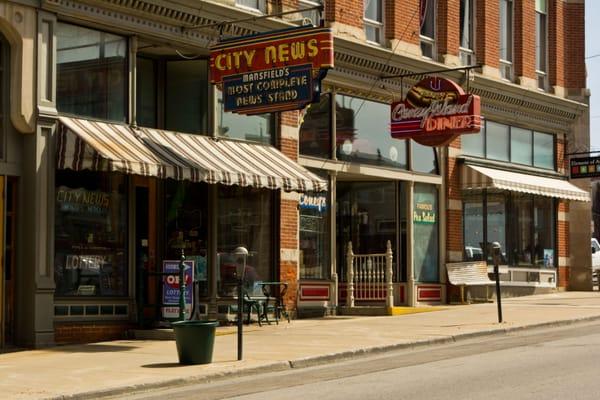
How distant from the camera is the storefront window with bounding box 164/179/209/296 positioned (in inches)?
792

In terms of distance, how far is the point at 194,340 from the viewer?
586 inches

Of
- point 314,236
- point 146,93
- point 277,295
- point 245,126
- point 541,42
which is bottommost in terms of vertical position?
point 277,295

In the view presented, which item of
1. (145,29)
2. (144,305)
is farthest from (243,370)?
(145,29)

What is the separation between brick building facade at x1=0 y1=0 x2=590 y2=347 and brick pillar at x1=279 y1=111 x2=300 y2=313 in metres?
0.04

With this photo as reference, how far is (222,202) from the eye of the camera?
2091 centimetres

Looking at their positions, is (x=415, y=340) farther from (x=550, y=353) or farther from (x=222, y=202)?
(x=222, y=202)

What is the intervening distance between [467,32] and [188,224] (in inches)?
454

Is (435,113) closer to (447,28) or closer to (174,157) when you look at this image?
(447,28)

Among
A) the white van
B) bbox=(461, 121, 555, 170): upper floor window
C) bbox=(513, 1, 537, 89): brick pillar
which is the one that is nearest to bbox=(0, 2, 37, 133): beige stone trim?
bbox=(461, 121, 555, 170): upper floor window

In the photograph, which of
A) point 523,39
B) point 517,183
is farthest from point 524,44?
point 517,183

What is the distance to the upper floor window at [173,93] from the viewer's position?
20.2m

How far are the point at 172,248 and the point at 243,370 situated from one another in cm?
595

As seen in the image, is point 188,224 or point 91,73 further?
point 188,224

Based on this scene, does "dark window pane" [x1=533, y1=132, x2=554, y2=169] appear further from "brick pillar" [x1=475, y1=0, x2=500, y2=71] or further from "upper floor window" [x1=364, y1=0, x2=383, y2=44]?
"upper floor window" [x1=364, y1=0, x2=383, y2=44]
